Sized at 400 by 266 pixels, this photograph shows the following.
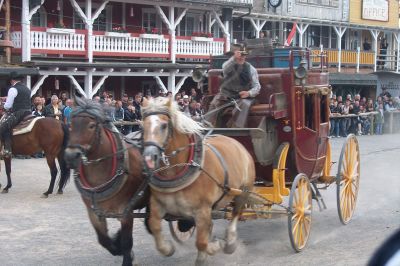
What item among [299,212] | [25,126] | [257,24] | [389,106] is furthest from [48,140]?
[389,106]

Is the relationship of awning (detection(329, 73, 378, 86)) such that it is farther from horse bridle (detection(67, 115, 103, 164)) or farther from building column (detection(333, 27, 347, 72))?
horse bridle (detection(67, 115, 103, 164))

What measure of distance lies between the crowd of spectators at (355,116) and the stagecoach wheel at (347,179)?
14488mm

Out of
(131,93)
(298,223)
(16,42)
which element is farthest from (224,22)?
(298,223)

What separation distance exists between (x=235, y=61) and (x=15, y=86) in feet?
18.9

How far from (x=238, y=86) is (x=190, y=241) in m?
2.00

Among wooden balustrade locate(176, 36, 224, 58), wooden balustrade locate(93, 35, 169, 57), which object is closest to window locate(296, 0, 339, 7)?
wooden balustrade locate(176, 36, 224, 58)

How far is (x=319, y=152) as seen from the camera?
8.81 metres

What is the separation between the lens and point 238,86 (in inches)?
307

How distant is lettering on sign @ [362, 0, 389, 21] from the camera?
1479 inches

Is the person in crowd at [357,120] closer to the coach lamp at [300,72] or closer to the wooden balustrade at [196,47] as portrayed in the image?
the wooden balustrade at [196,47]

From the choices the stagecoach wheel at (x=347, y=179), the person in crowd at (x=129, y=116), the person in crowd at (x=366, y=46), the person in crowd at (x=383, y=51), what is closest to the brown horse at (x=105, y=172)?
the stagecoach wheel at (x=347, y=179)

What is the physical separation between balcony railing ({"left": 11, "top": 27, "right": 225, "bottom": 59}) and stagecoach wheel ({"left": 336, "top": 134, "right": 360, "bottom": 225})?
49.0 ft

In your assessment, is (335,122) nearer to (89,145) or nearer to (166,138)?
(166,138)

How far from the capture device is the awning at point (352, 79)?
32.0 meters
